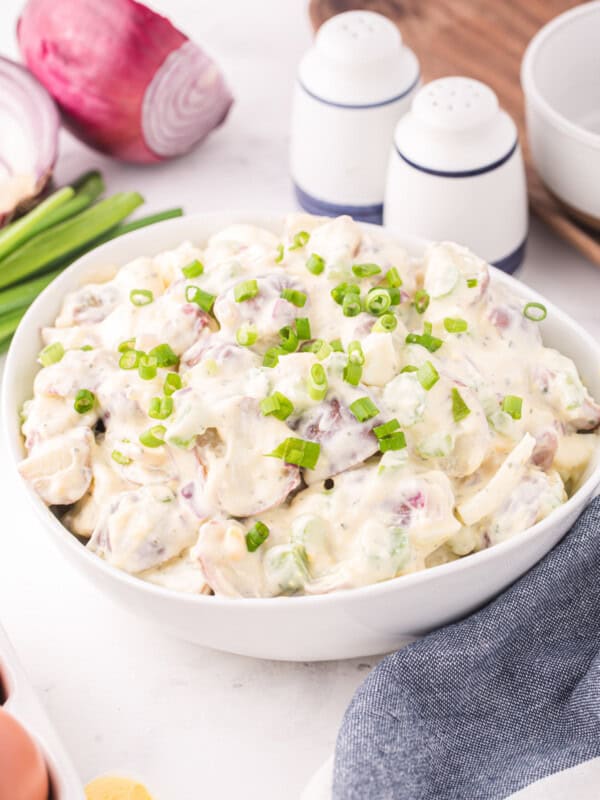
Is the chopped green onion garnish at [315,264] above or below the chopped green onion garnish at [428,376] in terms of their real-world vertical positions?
above

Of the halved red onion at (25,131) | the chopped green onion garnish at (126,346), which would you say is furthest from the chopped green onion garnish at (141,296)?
the halved red onion at (25,131)

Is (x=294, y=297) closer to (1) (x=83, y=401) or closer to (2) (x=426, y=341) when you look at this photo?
(2) (x=426, y=341)

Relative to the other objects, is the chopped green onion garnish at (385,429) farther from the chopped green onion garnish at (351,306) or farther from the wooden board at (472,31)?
the wooden board at (472,31)

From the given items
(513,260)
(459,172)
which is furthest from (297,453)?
(513,260)

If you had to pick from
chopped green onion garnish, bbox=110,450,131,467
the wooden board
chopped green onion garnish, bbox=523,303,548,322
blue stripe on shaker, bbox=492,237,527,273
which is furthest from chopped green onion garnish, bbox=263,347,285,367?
the wooden board

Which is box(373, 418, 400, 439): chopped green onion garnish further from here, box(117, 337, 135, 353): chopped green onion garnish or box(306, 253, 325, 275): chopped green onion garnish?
box(117, 337, 135, 353): chopped green onion garnish

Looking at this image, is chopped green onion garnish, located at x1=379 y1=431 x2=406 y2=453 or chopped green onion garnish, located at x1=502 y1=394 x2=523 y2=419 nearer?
chopped green onion garnish, located at x1=379 y1=431 x2=406 y2=453
